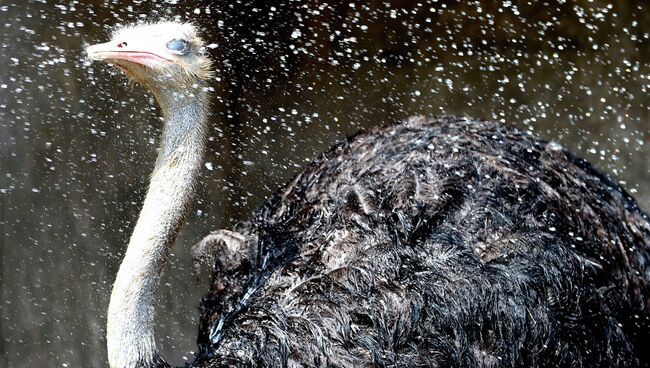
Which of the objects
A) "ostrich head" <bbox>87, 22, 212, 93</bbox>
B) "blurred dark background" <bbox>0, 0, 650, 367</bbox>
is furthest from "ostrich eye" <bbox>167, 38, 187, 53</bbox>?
"blurred dark background" <bbox>0, 0, 650, 367</bbox>

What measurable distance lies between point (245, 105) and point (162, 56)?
2.29 metres

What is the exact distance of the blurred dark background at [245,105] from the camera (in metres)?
5.50

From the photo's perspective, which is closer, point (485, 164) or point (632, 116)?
point (485, 164)

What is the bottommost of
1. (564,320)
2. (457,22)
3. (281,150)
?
(281,150)

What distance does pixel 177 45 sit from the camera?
357 centimetres

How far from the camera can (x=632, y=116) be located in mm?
5691

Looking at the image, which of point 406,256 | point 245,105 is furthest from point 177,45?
point 245,105

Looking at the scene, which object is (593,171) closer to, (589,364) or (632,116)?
(589,364)

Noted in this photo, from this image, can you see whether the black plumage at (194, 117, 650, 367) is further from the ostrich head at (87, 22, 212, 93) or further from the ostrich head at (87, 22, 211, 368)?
the ostrich head at (87, 22, 212, 93)

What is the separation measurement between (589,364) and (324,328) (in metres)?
1.01

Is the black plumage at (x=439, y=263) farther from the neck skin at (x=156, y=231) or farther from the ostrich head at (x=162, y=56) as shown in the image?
the ostrich head at (x=162, y=56)

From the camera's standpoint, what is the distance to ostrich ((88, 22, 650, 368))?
3117 mm

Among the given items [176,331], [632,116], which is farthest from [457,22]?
[176,331]

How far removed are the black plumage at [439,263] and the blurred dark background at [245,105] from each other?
167 cm
